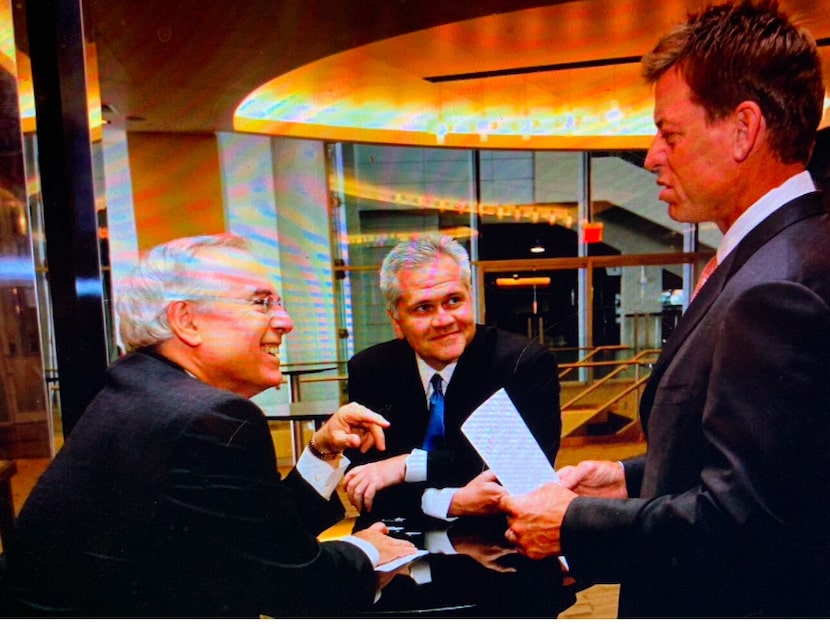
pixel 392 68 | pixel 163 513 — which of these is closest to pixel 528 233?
pixel 392 68

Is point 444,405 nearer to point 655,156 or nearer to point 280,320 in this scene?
point 280,320

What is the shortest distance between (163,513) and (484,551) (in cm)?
61

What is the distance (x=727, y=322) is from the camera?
2.31 ft

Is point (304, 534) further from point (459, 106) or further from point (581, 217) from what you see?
point (459, 106)

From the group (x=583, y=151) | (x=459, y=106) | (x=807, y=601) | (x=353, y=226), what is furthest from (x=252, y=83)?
(x=807, y=601)

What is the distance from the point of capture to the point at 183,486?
82cm

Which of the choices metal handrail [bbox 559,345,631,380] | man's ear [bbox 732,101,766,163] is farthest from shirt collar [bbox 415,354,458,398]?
man's ear [bbox 732,101,766,163]

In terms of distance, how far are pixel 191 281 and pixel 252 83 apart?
17.1 inches

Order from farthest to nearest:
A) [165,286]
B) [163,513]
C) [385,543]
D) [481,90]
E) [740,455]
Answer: [481,90] → [385,543] → [165,286] → [163,513] → [740,455]

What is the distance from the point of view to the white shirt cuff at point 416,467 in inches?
42.0

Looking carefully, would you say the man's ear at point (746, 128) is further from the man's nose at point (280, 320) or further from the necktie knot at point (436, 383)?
the man's nose at point (280, 320)

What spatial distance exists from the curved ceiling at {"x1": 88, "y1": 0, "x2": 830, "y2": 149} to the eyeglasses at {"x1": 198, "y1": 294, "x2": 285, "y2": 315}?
0.37 metres

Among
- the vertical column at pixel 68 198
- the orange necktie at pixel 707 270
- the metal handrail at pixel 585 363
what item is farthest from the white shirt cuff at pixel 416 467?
the vertical column at pixel 68 198

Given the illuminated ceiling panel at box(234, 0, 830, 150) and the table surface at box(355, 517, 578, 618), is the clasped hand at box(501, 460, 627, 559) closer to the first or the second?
the table surface at box(355, 517, 578, 618)
